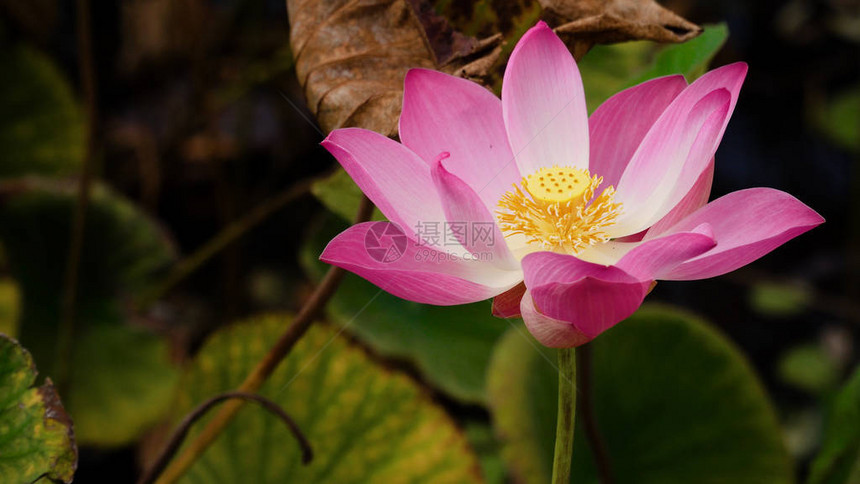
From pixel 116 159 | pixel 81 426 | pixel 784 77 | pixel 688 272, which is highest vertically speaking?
pixel 688 272

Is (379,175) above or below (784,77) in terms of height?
above

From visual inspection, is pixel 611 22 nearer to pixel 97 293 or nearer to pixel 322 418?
pixel 322 418

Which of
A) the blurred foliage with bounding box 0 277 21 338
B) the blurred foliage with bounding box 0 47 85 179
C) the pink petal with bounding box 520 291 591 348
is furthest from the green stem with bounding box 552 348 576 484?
the blurred foliage with bounding box 0 47 85 179

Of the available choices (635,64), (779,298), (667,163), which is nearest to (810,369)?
(779,298)

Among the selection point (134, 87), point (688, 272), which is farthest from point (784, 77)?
point (688, 272)

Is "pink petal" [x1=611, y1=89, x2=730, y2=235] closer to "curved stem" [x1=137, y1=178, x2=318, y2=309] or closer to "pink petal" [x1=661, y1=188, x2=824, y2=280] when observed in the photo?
"pink petal" [x1=661, y1=188, x2=824, y2=280]

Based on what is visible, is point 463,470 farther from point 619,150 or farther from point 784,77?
point 784,77

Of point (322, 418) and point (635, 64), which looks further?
point (635, 64)
